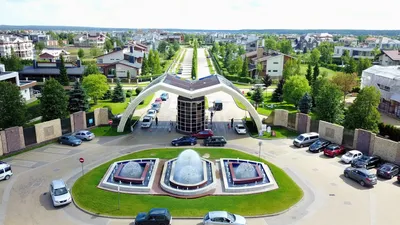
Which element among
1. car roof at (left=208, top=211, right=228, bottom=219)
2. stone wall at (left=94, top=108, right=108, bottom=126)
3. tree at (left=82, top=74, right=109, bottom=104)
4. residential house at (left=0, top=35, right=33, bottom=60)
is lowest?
car roof at (left=208, top=211, right=228, bottom=219)

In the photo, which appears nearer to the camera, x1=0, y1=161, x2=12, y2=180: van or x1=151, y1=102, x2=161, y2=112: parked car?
x1=0, y1=161, x2=12, y2=180: van

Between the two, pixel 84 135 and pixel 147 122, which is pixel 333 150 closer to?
pixel 147 122

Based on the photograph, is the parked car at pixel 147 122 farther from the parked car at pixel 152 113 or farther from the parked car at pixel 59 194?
the parked car at pixel 59 194

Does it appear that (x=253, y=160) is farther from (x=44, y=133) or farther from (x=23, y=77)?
(x=23, y=77)

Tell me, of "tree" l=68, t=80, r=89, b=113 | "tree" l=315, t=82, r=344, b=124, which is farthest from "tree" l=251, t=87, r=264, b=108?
"tree" l=68, t=80, r=89, b=113

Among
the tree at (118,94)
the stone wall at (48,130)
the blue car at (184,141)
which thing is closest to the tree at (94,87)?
the tree at (118,94)

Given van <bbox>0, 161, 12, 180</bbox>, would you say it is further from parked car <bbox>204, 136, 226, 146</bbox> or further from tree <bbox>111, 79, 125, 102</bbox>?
tree <bbox>111, 79, 125, 102</bbox>

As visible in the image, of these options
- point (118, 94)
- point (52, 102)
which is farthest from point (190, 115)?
point (118, 94)

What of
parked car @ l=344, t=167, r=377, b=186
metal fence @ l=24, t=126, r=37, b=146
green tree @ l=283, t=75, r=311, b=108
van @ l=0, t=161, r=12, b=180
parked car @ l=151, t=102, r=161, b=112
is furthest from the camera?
green tree @ l=283, t=75, r=311, b=108
